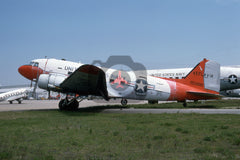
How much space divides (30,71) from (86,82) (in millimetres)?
5561

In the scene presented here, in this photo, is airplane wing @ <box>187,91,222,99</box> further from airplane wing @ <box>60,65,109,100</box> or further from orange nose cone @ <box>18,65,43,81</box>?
orange nose cone @ <box>18,65,43,81</box>

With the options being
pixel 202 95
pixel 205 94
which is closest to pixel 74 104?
pixel 202 95

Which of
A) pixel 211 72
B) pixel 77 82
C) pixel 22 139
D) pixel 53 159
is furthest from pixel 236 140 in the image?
pixel 211 72

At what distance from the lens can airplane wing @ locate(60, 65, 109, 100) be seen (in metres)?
12.0

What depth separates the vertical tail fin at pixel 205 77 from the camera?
55.1 ft

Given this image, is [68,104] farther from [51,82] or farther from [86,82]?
[86,82]

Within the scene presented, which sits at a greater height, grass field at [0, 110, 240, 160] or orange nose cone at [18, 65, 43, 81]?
orange nose cone at [18, 65, 43, 81]

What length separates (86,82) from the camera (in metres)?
13.3

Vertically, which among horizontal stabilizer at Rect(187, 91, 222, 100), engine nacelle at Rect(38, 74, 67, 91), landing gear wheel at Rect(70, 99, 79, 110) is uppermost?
engine nacelle at Rect(38, 74, 67, 91)

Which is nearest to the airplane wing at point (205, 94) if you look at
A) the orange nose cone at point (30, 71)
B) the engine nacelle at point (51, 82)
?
the engine nacelle at point (51, 82)

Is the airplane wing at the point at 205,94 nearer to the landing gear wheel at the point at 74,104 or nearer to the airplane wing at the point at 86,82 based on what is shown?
the airplane wing at the point at 86,82

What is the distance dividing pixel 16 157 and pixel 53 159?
2.68 feet

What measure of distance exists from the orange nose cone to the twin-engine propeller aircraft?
52mm

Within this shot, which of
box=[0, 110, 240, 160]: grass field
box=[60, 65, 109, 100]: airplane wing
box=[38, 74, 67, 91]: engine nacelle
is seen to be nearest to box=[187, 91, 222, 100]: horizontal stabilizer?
box=[60, 65, 109, 100]: airplane wing
